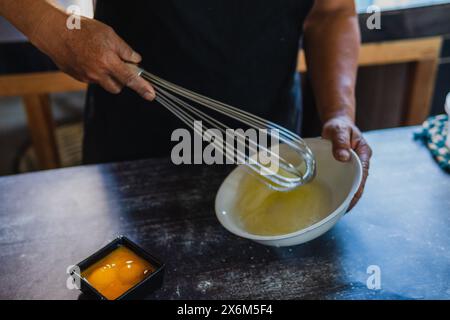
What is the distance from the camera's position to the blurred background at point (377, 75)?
1.63 m

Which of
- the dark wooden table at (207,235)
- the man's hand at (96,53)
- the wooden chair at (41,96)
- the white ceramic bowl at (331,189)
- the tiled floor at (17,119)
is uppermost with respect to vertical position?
the man's hand at (96,53)

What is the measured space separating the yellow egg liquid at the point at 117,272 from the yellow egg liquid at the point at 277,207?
0.19m

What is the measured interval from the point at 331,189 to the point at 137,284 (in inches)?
15.6

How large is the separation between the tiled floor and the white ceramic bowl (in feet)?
5.84

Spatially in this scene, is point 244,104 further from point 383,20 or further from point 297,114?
point 383,20

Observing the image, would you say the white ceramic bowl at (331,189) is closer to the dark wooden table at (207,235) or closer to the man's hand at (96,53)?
the dark wooden table at (207,235)

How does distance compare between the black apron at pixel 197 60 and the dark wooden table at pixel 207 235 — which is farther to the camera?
the black apron at pixel 197 60

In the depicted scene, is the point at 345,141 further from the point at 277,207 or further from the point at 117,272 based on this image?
the point at 117,272

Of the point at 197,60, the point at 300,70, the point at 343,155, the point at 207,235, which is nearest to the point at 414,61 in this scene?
the point at 300,70

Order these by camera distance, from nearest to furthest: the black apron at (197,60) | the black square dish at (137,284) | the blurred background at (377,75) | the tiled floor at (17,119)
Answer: the black square dish at (137,284) → the black apron at (197,60) → the blurred background at (377,75) → the tiled floor at (17,119)

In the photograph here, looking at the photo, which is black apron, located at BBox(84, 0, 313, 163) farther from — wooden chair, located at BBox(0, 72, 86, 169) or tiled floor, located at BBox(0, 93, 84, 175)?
tiled floor, located at BBox(0, 93, 84, 175)

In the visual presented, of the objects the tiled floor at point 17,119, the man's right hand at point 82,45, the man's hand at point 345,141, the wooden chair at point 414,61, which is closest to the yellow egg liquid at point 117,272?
the man's right hand at point 82,45

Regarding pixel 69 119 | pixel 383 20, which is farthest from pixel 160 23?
pixel 69 119
